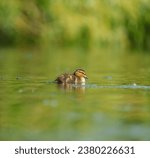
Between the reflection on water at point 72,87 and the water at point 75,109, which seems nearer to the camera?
the water at point 75,109

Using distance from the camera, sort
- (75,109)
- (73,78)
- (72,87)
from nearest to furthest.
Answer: (75,109) → (72,87) → (73,78)

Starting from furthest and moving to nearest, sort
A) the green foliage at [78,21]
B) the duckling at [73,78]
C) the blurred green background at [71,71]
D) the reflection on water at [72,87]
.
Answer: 1. the green foliage at [78,21]
2. the duckling at [73,78]
3. the reflection on water at [72,87]
4. the blurred green background at [71,71]

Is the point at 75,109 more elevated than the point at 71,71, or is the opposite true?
the point at 71,71

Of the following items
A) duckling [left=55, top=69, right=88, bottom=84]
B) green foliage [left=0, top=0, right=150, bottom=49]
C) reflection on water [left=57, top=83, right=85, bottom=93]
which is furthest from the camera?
green foliage [left=0, top=0, right=150, bottom=49]

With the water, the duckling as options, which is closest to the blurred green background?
the water

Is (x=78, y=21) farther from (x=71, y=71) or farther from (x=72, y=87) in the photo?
(x=72, y=87)

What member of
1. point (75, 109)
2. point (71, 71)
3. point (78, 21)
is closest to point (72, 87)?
point (75, 109)

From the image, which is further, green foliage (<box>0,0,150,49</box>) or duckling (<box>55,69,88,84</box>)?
green foliage (<box>0,0,150,49</box>)

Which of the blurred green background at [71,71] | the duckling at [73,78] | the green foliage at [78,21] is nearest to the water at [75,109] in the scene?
the blurred green background at [71,71]

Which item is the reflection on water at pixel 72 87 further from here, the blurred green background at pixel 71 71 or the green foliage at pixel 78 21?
the green foliage at pixel 78 21

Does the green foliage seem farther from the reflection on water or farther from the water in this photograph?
the reflection on water
